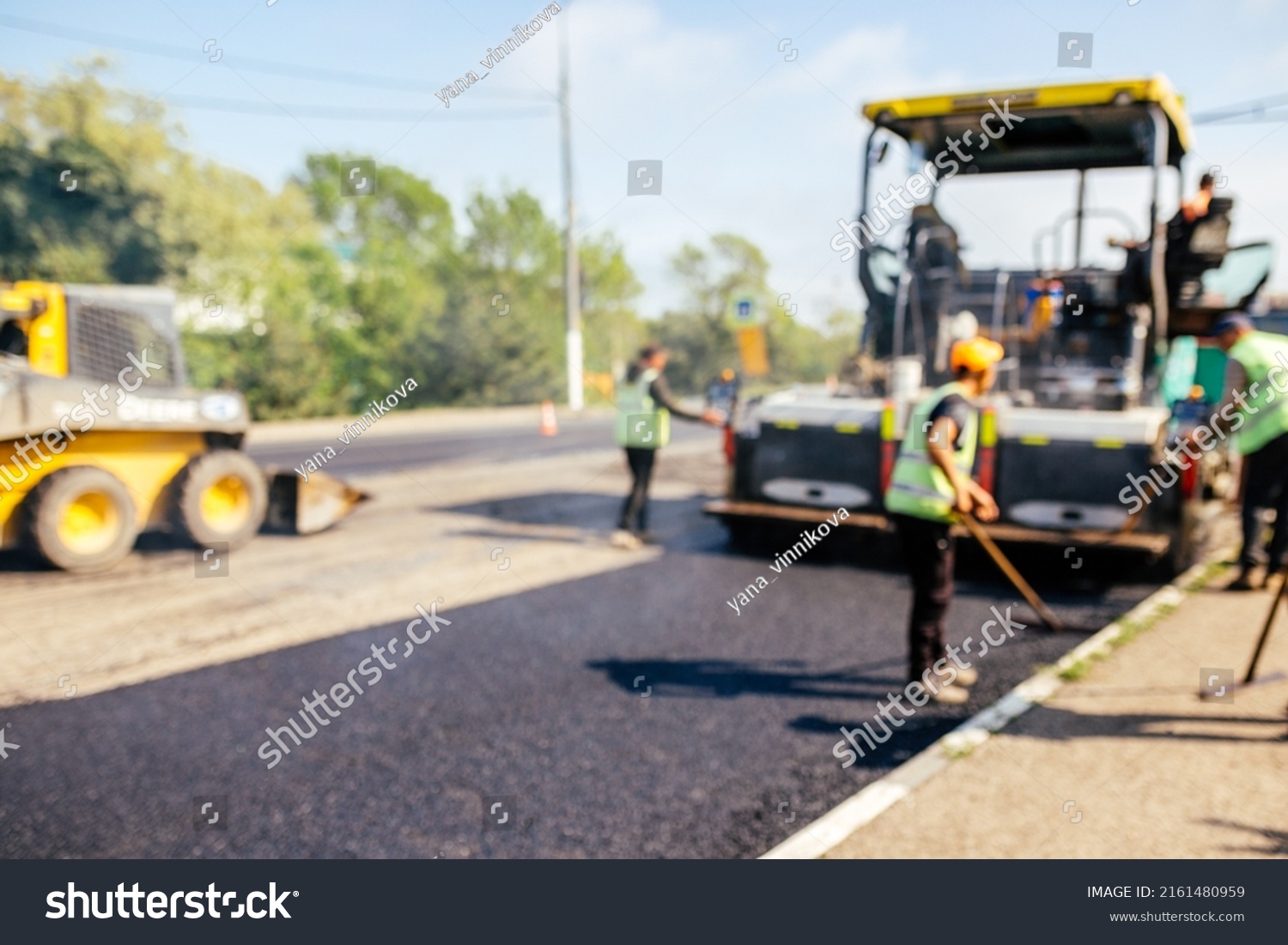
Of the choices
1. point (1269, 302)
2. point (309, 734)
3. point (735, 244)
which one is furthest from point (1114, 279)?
point (735, 244)

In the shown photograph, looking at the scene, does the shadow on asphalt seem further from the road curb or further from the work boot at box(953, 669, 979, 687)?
the work boot at box(953, 669, 979, 687)

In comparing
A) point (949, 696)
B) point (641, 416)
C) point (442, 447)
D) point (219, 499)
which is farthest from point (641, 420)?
point (442, 447)

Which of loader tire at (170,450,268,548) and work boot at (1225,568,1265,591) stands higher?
loader tire at (170,450,268,548)

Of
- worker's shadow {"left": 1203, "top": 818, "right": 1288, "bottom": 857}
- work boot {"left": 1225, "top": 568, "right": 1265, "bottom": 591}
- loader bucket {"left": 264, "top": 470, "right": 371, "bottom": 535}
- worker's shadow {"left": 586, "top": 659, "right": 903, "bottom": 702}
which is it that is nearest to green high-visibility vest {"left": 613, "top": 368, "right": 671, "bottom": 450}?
loader bucket {"left": 264, "top": 470, "right": 371, "bottom": 535}

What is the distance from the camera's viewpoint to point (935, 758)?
385 cm

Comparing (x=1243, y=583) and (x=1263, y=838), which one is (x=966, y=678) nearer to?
(x=1263, y=838)

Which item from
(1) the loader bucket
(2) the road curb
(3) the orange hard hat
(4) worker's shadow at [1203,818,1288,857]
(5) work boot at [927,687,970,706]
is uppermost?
(3) the orange hard hat

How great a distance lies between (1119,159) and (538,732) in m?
6.54

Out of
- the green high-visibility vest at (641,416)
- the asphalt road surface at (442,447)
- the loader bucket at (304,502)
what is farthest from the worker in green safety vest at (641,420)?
the asphalt road surface at (442,447)

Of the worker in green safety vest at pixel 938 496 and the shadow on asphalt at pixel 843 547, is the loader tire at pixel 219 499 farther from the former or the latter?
the worker in green safety vest at pixel 938 496

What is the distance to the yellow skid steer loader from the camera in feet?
22.8

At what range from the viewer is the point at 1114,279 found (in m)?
7.58

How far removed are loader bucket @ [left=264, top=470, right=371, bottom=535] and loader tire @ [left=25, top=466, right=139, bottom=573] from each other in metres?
1.33

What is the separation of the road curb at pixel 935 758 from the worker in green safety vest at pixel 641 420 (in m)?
3.80
